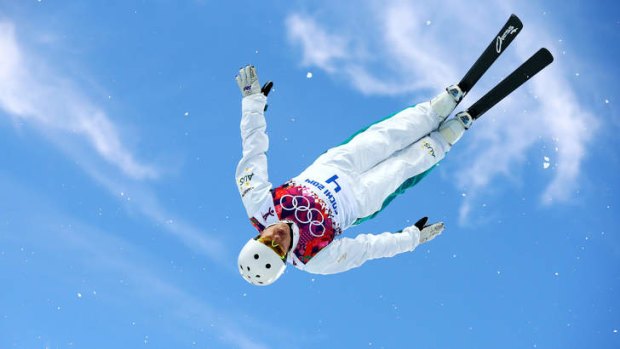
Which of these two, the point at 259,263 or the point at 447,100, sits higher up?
the point at 447,100

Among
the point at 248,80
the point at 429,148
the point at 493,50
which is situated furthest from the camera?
the point at 429,148

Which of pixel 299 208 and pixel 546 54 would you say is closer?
pixel 299 208

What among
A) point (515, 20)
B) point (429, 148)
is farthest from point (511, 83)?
point (429, 148)

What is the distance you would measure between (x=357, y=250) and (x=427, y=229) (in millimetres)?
1122

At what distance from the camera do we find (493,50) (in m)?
8.23

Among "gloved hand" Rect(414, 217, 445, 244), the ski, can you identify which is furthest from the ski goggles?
the ski

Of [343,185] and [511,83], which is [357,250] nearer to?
[343,185]

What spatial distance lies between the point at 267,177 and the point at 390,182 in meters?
1.60

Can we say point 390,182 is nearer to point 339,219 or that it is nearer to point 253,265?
point 339,219

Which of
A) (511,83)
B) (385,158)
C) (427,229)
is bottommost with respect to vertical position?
(427,229)

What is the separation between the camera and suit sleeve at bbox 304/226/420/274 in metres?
7.25

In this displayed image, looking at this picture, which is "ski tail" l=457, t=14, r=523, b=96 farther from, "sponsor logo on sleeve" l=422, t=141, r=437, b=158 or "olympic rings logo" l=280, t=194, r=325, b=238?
"olympic rings logo" l=280, t=194, r=325, b=238

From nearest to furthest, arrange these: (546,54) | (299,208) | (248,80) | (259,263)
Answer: (259,263) < (248,80) < (299,208) < (546,54)

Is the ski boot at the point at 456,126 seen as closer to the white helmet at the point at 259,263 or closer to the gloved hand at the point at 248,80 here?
the gloved hand at the point at 248,80
